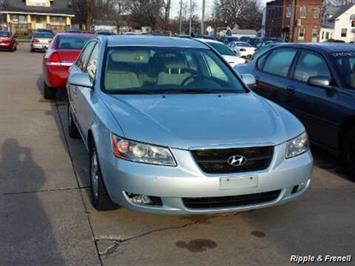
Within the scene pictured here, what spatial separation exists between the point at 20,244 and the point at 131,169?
3.43ft

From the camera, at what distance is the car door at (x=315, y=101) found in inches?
246

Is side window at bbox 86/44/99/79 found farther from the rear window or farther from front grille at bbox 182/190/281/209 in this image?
the rear window

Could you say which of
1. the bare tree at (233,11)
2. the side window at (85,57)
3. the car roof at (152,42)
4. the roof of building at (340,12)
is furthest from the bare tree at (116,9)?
the car roof at (152,42)

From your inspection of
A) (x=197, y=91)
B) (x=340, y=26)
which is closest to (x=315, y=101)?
(x=197, y=91)

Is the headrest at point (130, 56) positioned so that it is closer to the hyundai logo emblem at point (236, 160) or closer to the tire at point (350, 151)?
the hyundai logo emblem at point (236, 160)

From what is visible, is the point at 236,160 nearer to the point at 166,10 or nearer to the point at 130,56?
the point at 130,56

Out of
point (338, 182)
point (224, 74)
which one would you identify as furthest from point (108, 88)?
point (338, 182)

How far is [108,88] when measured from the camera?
532 centimetres

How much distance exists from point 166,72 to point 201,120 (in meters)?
1.34

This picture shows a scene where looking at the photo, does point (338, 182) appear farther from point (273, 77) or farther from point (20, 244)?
point (20, 244)

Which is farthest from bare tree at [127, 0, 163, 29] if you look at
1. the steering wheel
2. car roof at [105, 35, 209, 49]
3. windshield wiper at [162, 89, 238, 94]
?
windshield wiper at [162, 89, 238, 94]

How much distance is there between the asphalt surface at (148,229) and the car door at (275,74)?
1.54 meters

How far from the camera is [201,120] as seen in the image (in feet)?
14.5

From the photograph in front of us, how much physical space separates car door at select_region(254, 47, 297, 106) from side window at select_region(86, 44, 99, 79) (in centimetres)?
263
